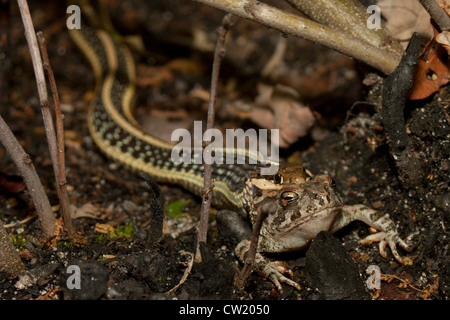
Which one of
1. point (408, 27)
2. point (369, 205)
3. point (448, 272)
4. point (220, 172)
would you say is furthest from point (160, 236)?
point (408, 27)

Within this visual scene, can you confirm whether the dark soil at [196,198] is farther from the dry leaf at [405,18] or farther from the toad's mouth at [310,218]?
the dry leaf at [405,18]

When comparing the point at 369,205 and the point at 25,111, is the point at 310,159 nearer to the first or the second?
the point at 369,205

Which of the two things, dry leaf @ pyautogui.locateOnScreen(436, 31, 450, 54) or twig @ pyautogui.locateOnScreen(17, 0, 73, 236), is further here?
dry leaf @ pyautogui.locateOnScreen(436, 31, 450, 54)

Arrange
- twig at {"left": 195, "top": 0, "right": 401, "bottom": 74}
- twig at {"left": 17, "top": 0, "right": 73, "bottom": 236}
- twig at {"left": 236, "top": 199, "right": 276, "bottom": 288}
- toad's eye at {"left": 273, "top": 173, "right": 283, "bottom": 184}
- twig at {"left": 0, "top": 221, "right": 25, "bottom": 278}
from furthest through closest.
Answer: toad's eye at {"left": 273, "top": 173, "right": 283, "bottom": 184} < twig at {"left": 195, "top": 0, "right": 401, "bottom": 74} < twig at {"left": 0, "top": 221, "right": 25, "bottom": 278} < twig at {"left": 17, "top": 0, "right": 73, "bottom": 236} < twig at {"left": 236, "top": 199, "right": 276, "bottom": 288}

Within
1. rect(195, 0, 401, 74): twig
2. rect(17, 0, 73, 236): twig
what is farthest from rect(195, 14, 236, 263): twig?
rect(17, 0, 73, 236): twig

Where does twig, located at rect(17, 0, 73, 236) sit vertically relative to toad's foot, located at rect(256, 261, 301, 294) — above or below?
above

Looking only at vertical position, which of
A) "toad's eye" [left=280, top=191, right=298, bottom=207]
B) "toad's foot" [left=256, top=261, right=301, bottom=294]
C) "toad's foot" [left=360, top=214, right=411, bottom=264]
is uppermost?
"toad's eye" [left=280, top=191, right=298, bottom=207]

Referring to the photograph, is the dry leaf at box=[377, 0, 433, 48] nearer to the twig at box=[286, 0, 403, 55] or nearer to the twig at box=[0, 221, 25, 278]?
the twig at box=[286, 0, 403, 55]
